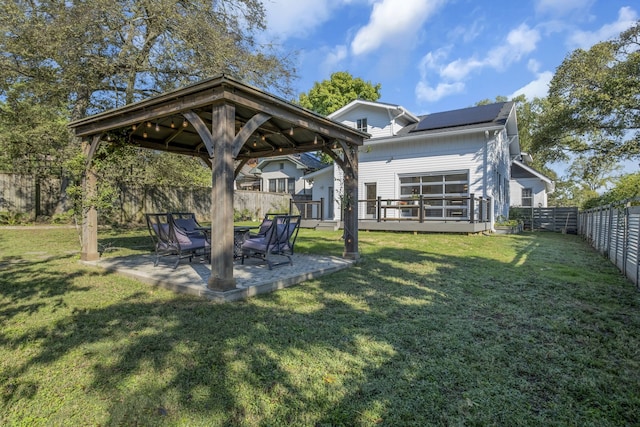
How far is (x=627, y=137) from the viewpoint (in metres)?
16.7

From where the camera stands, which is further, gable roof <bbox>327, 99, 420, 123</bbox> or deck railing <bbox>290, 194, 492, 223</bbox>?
gable roof <bbox>327, 99, 420, 123</bbox>

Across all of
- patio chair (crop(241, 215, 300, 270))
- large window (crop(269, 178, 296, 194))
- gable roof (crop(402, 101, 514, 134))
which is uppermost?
gable roof (crop(402, 101, 514, 134))

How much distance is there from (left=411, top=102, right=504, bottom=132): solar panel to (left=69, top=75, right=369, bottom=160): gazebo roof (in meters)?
9.11

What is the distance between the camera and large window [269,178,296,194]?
2485 cm

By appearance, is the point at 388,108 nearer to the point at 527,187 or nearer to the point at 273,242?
the point at 273,242

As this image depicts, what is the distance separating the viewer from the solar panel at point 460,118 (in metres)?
14.6

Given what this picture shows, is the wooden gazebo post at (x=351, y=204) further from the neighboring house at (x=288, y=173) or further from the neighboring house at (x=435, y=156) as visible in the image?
the neighboring house at (x=288, y=173)

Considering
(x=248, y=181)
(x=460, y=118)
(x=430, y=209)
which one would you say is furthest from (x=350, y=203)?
(x=248, y=181)

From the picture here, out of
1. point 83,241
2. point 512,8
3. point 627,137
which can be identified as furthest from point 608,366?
point 627,137

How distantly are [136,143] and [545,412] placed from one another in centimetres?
877

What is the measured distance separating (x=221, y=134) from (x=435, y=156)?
12238 millimetres

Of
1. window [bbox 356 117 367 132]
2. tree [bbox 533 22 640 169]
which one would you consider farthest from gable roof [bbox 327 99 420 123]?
tree [bbox 533 22 640 169]

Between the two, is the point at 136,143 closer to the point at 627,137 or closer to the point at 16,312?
the point at 16,312

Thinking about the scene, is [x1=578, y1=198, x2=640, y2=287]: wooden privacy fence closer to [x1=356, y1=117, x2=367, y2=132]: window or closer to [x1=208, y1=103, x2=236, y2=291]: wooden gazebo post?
[x1=208, y1=103, x2=236, y2=291]: wooden gazebo post
